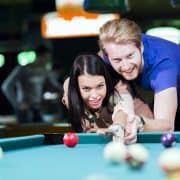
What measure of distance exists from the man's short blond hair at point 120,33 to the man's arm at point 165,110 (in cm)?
30

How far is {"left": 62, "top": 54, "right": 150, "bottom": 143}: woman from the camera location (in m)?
3.41

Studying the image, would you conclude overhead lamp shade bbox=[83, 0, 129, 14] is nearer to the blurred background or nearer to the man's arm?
the man's arm

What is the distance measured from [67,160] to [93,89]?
1110 millimetres

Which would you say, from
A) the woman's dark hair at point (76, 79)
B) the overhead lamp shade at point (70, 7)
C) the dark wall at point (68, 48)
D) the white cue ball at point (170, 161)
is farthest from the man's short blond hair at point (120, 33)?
the dark wall at point (68, 48)

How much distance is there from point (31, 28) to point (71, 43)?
48.4 inches

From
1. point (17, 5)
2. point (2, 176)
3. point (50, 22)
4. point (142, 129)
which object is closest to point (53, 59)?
point (17, 5)

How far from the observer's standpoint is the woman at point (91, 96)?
11.2ft

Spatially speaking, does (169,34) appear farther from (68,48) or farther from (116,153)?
(68,48)

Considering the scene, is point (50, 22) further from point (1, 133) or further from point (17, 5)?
point (17, 5)

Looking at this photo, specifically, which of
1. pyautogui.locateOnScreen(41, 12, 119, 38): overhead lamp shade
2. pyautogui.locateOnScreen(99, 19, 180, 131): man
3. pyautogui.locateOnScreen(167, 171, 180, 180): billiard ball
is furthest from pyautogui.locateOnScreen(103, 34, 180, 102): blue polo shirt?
pyautogui.locateOnScreen(41, 12, 119, 38): overhead lamp shade

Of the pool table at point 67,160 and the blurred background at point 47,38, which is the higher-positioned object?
the pool table at point 67,160

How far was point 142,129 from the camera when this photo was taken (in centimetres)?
286

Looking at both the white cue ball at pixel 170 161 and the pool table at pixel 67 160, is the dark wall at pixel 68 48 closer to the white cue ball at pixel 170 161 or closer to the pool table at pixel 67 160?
the pool table at pixel 67 160

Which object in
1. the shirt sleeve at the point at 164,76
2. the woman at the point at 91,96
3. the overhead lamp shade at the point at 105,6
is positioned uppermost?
the overhead lamp shade at the point at 105,6
